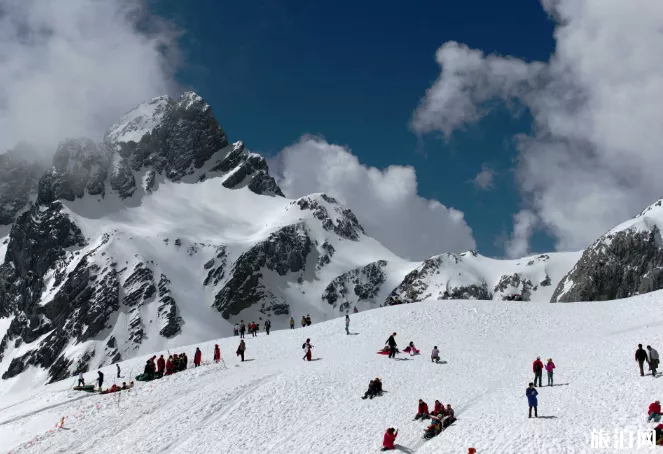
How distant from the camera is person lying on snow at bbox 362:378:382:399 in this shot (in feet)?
116

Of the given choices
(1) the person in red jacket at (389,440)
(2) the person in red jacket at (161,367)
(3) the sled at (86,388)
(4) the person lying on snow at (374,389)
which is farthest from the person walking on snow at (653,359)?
(3) the sled at (86,388)

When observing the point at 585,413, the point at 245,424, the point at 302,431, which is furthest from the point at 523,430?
the point at 245,424

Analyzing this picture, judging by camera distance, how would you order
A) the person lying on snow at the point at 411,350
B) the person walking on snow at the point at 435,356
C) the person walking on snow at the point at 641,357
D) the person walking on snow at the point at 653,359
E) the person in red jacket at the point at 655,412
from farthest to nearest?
1. the person lying on snow at the point at 411,350
2. the person walking on snow at the point at 435,356
3. the person walking on snow at the point at 641,357
4. the person walking on snow at the point at 653,359
5. the person in red jacket at the point at 655,412

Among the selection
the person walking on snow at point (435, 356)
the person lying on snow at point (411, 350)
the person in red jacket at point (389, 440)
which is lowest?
the person in red jacket at point (389, 440)

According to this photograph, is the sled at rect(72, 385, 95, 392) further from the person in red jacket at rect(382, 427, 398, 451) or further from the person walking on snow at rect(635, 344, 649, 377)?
the person walking on snow at rect(635, 344, 649, 377)

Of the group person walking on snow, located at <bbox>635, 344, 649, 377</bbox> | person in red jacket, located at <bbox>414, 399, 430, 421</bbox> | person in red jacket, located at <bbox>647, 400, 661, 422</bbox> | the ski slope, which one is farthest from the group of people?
person in red jacket, located at <bbox>414, 399, 430, 421</bbox>

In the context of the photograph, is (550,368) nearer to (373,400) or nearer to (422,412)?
(422,412)

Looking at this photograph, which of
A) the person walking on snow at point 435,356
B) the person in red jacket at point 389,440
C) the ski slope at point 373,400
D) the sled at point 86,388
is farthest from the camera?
the sled at point 86,388

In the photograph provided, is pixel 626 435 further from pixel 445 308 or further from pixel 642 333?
pixel 445 308

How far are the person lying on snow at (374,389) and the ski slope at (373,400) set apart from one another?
56 cm

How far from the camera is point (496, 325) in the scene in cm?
5500

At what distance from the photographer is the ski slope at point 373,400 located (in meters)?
27.2

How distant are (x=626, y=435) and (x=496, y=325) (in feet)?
106

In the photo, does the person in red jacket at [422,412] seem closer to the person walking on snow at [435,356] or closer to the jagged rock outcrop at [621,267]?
the person walking on snow at [435,356]
